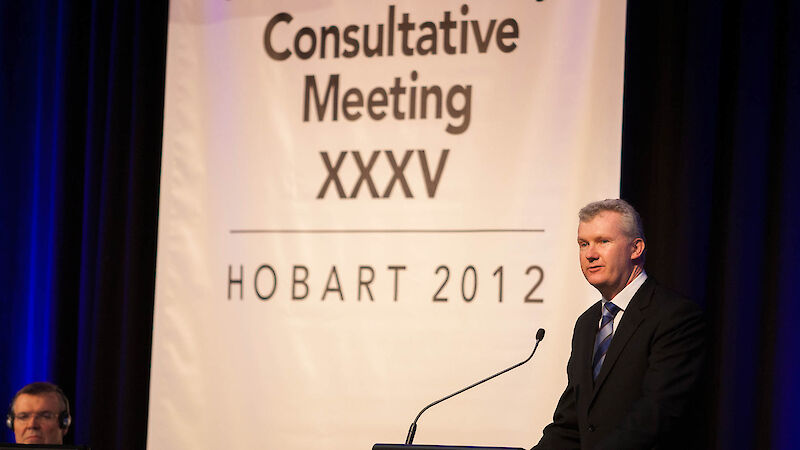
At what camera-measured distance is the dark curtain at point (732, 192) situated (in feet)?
11.7

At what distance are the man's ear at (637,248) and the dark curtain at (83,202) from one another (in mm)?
2292

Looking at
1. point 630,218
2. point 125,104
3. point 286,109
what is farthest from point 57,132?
point 630,218

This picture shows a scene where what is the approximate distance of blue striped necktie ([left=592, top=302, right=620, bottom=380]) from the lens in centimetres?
310

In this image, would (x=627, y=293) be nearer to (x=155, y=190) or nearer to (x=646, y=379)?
(x=646, y=379)

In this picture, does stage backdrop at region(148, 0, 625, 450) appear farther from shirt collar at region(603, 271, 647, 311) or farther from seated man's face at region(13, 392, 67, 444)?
shirt collar at region(603, 271, 647, 311)

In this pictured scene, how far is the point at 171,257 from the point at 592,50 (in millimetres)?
1988

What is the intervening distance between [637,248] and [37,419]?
2415mm

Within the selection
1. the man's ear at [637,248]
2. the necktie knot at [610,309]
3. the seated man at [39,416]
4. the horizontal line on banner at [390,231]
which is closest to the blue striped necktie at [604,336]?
the necktie knot at [610,309]

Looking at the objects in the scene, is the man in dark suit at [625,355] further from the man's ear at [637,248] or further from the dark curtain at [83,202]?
the dark curtain at [83,202]

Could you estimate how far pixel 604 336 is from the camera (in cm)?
314

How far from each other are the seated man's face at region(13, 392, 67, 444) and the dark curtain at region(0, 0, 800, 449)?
1.48 feet

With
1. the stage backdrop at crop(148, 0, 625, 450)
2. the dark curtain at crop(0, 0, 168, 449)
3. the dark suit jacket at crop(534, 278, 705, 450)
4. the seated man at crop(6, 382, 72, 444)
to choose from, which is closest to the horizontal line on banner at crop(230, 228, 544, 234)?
the stage backdrop at crop(148, 0, 625, 450)

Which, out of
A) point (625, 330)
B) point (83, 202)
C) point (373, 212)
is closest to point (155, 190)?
point (83, 202)

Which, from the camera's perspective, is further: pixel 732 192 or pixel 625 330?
pixel 732 192
